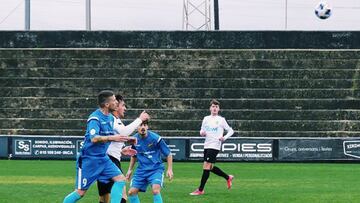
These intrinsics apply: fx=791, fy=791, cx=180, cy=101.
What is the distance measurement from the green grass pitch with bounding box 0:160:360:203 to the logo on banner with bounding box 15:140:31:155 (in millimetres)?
2737

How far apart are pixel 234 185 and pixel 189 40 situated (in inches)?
916

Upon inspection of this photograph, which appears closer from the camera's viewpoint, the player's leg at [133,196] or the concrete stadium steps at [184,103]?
the player's leg at [133,196]

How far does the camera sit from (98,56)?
4125 centimetres

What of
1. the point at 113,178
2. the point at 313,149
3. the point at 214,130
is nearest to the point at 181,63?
the point at 313,149

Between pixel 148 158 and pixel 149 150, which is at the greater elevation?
pixel 149 150

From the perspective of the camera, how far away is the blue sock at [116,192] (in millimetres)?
12203

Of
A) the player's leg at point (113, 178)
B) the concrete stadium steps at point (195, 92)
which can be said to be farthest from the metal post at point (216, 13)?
the player's leg at point (113, 178)

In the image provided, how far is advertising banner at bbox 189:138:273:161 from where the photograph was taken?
105 ft

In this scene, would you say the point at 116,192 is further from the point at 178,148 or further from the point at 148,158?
the point at 178,148

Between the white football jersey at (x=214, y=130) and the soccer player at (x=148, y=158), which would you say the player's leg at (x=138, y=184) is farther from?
the white football jersey at (x=214, y=130)

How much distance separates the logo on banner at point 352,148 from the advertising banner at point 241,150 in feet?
9.86

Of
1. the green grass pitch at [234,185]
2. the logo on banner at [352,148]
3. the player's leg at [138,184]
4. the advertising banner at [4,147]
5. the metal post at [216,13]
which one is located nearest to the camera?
the player's leg at [138,184]

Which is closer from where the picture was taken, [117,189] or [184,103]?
[117,189]

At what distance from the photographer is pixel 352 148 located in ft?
104
